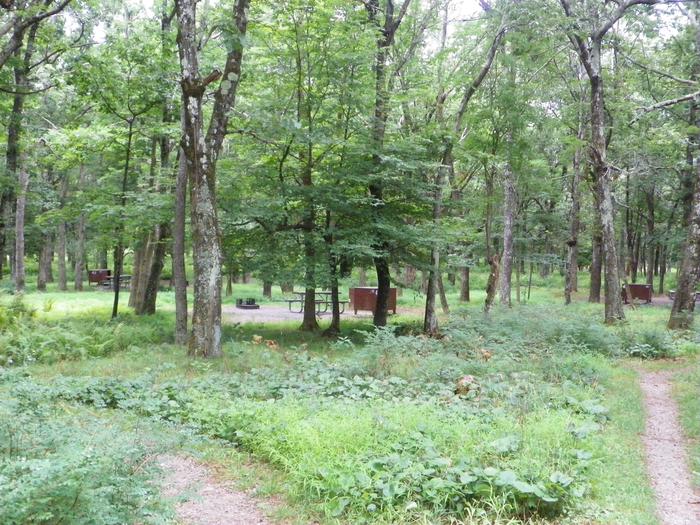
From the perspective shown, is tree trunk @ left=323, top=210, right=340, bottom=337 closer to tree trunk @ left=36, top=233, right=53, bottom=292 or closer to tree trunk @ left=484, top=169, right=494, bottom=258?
tree trunk @ left=484, top=169, right=494, bottom=258

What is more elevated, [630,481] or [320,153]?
[320,153]

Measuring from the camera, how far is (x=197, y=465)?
516cm

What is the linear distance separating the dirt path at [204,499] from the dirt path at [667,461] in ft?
10.7

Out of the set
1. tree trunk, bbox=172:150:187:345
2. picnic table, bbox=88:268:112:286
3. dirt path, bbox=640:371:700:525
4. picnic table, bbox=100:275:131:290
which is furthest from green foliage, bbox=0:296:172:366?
picnic table, bbox=88:268:112:286

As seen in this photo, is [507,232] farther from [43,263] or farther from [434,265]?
[43,263]

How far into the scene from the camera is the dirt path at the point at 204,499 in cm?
407

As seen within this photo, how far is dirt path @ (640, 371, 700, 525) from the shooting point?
4.46 m

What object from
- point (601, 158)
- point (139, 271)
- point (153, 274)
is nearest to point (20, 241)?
point (139, 271)

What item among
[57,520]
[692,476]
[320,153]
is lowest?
[692,476]

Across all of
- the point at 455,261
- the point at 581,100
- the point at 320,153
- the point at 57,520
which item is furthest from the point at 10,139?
the point at 581,100

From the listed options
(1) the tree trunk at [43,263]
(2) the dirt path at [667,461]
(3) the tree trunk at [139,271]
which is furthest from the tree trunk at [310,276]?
(1) the tree trunk at [43,263]

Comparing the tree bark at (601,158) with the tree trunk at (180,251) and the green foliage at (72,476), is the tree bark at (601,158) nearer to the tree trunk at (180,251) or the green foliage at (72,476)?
the tree trunk at (180,251)

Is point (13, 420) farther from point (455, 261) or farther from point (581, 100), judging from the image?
point (581, 100)

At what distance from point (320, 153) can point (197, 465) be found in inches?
404
